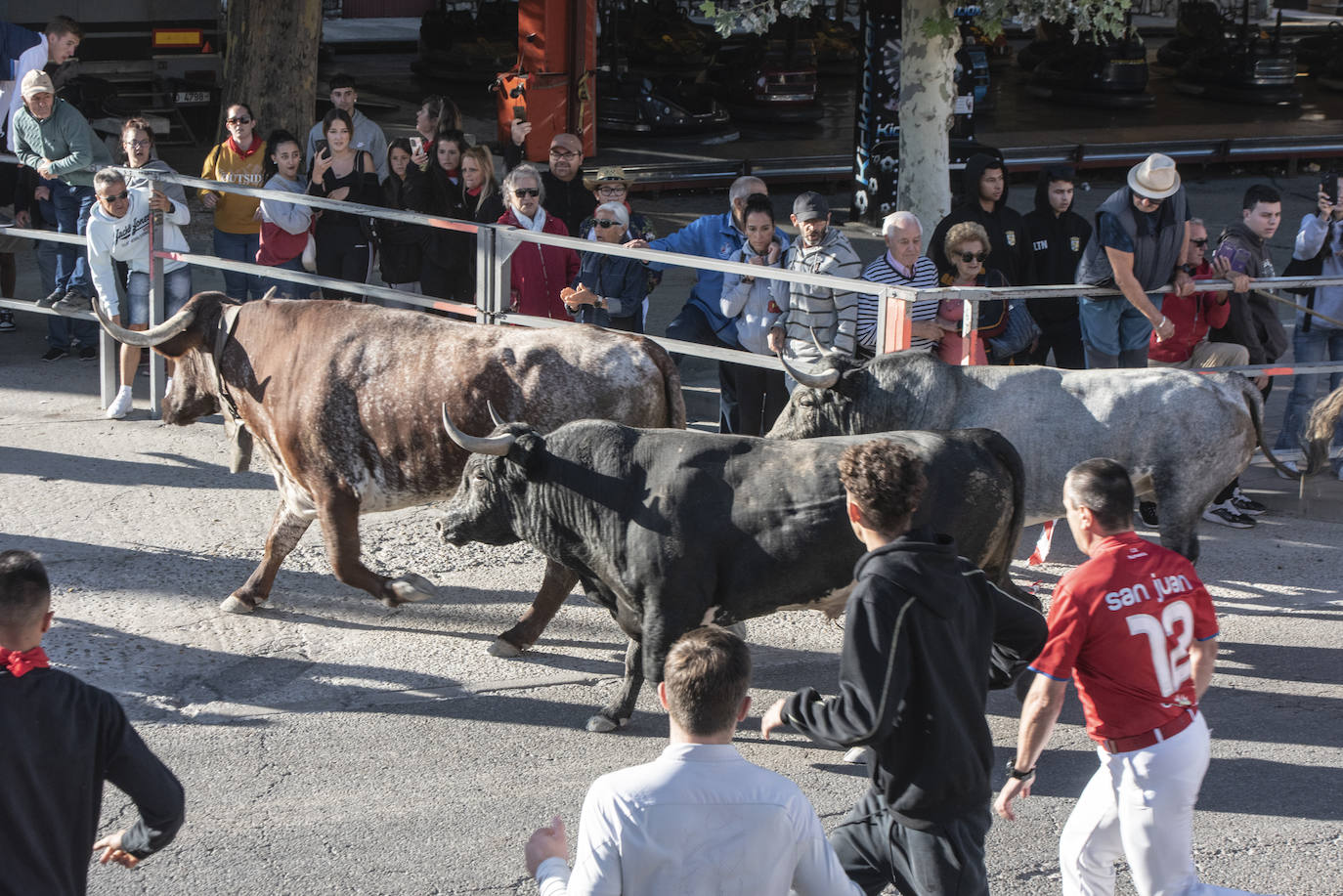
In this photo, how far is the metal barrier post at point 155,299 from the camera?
964 cm

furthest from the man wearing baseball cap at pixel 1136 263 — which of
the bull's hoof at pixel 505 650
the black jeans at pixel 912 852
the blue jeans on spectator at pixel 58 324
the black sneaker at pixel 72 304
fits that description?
the blue jeans on spectator at pixel 58 324

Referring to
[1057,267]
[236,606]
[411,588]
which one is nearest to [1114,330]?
[1057,267]

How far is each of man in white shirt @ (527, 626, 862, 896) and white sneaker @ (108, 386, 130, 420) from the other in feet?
24.9

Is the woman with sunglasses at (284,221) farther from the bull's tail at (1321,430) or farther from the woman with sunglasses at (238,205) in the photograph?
the bull's tail at (1321,430)

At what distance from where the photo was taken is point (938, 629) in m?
3.64

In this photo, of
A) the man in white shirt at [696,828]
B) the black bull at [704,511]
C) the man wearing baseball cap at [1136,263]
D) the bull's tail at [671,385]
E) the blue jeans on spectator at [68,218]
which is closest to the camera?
the man in white shirt at [696,828]

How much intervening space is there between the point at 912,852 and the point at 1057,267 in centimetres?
579

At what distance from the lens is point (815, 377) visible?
21.7 ft

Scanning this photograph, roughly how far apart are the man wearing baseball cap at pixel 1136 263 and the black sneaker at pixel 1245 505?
1.03 m

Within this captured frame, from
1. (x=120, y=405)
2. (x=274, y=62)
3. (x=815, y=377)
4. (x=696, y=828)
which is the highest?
(x=274, y=62)

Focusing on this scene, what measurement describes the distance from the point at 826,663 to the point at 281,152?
549 centimetres

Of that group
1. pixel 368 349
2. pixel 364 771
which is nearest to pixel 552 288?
pixel 368 349

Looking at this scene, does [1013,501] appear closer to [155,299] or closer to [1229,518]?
[1229,518]

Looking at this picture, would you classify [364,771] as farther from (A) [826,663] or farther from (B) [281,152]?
(B) [281,152]
